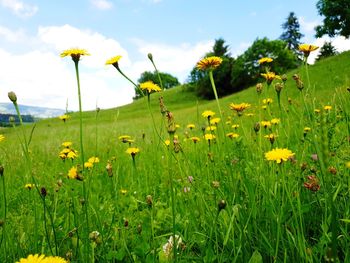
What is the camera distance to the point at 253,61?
112ft

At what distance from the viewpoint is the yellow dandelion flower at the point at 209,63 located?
5.09ft

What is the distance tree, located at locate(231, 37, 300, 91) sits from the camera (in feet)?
111

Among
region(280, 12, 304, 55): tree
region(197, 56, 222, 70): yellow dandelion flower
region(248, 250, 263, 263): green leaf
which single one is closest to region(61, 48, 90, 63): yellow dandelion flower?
region(197, 56, 222, 70): yellow dandelion flower

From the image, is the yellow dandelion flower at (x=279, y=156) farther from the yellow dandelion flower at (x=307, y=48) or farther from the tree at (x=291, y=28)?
the tree at (x=291, y=28)

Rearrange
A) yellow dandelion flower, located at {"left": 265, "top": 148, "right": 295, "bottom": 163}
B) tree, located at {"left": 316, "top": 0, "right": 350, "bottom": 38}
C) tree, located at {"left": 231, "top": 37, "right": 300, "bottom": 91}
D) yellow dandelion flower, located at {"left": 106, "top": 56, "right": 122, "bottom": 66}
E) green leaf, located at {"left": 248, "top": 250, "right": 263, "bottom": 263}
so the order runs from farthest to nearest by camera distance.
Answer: tree, located at {"left": 231, "top": 37, "right": 300, "bottom": 91}
tree, located at {"left": 316, "top": 0, "right": 350, "bottom": 38}
yellow dandelion flower, located at {"left": 106, "top": 56, "right": 122, "bottom": 66}
yellow dandelion flower, located at {"left": 265, "top": 148, "right": 295, "bottom": 163}
green leaf, located at {"left": 248, "top": 250, "right": 263, "bottom": 263}

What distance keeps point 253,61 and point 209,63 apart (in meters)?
34.0

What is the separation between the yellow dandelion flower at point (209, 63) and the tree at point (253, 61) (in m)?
33.0

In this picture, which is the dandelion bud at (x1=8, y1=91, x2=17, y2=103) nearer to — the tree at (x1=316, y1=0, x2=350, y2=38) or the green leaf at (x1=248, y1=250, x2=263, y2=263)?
the green leaf at (x1=248, y1=250, x2=263, y2=263)

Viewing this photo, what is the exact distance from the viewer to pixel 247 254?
1.18 m

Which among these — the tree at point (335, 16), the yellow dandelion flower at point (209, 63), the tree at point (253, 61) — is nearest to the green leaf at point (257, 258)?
the yellow dandelion flower at point (209, 63)

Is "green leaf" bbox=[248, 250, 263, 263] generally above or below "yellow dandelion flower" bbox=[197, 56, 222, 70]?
below

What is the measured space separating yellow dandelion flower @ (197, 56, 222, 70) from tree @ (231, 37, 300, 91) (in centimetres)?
3304

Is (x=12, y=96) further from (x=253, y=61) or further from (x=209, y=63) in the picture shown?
(x=253, y=61)

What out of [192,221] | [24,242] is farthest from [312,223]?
[24,242]
